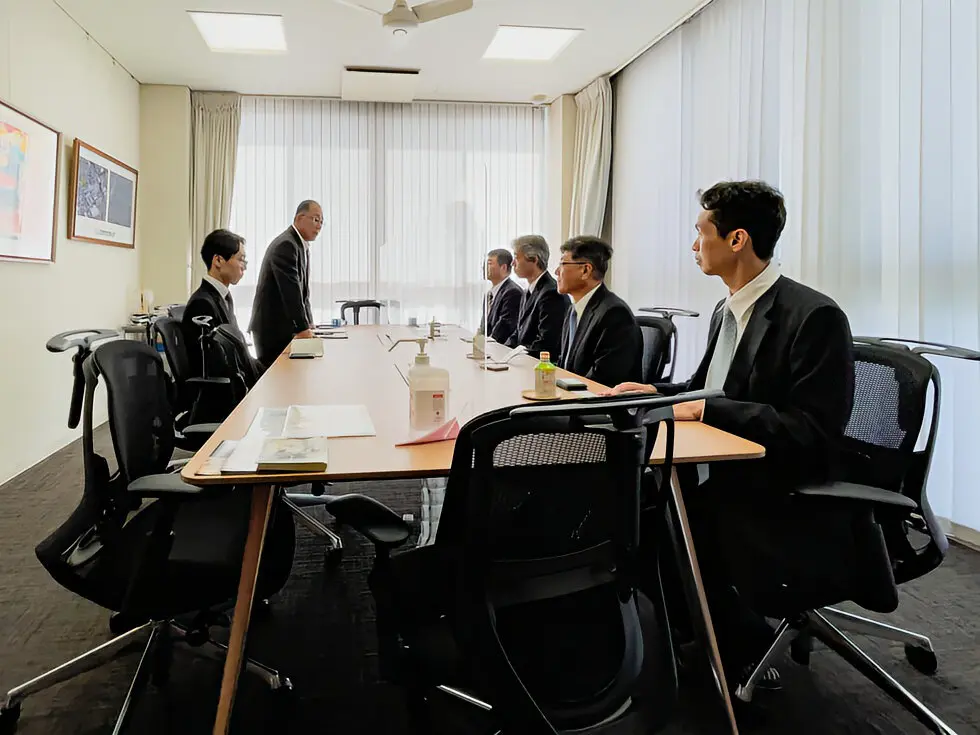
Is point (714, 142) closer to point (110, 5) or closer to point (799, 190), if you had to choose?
point (799, 190)

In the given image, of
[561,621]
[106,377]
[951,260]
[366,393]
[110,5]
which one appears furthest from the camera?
[110,5]

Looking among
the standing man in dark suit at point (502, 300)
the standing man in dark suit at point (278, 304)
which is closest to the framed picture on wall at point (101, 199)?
the standing man in dark suit at point (278, 304)

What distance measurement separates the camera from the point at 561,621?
1.21m

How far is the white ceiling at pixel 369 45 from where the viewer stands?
4.40 metres

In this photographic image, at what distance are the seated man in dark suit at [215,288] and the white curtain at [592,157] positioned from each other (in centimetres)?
338

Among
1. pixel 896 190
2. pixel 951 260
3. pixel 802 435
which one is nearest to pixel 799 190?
pixel 896 190

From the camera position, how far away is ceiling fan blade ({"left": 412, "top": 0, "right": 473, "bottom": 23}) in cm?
336

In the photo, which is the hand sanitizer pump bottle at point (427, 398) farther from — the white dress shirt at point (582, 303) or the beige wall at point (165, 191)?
the beige wall at point (165, 191)

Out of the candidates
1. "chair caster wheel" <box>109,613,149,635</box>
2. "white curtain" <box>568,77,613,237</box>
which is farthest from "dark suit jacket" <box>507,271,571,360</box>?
"chair caster wheel" <box>109,613,149,635</box>

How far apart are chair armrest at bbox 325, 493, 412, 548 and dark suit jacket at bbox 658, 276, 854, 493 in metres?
0.86

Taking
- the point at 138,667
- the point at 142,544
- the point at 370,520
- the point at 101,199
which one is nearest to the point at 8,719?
the point at 138,667

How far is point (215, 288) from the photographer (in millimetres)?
3594

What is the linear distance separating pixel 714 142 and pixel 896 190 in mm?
1673

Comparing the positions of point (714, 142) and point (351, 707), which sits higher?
point (714, 142)
